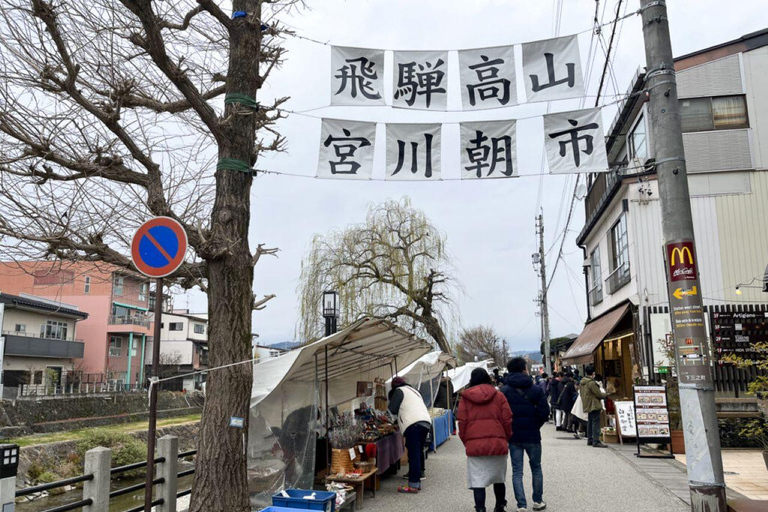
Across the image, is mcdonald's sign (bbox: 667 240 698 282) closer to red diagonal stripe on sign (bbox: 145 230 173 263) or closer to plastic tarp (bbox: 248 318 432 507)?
plastic tarp (bbox: 248 318 432 507)

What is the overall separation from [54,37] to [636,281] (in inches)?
600

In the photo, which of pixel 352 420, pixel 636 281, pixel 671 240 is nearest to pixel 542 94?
pixel 671 240

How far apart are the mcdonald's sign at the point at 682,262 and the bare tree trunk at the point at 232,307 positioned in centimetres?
455

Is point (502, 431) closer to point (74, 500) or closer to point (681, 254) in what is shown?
point (681, 254)

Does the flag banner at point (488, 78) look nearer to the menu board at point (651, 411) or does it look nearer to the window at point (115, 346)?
the menu board at point (651, 411)

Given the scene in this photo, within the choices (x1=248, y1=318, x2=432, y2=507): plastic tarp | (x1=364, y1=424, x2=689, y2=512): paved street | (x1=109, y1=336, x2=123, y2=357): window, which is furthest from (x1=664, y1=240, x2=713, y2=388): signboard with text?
(x1=109, y1=336, x2=123, y2=357): window

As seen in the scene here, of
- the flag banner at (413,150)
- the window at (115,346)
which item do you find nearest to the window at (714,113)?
the flag banner at (413,150)

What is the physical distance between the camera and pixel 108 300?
48.7m

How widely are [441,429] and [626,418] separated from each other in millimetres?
4523

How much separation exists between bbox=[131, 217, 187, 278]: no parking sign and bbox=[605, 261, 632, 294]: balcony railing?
15156mm

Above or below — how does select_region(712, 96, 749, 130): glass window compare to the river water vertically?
above

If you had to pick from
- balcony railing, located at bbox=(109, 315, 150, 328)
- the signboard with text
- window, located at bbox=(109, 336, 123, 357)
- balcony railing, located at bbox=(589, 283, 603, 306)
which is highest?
balcony railing, located at bbox=(109, 315, 150, 328)

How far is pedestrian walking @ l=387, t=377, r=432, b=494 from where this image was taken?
9133mm

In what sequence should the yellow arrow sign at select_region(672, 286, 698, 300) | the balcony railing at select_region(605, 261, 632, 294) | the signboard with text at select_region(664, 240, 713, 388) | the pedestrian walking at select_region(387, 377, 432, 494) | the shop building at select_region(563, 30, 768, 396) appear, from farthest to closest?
the balcony railing at select_region(605, 261, 632, 294) → the shop building at select_region(563, 30, 768, 396) → the pedestrian walking at select_region(387, 377, 432, 494) → the yellow arrow sign at select_region(672, 286, 698, 300) → the signboard with text at select_region(664, 240, 713, 388)
